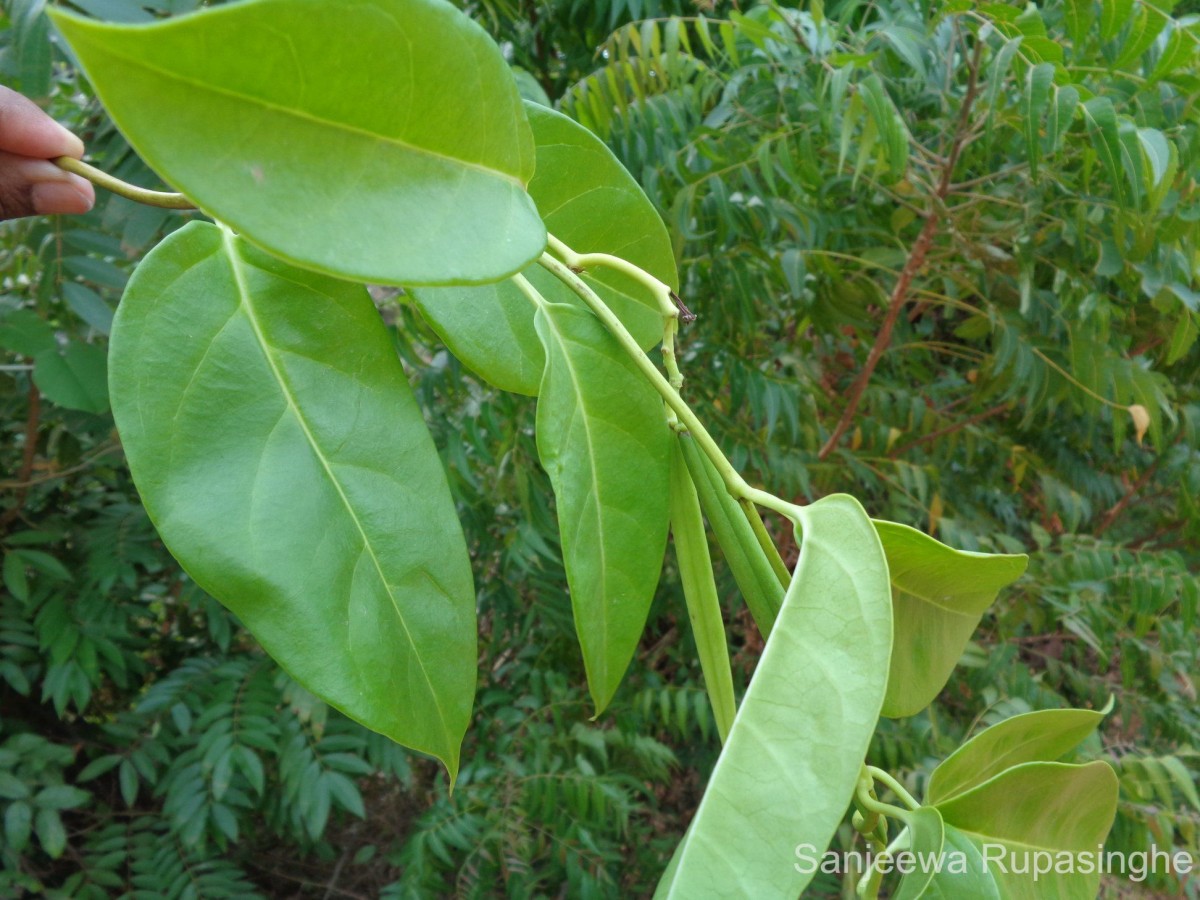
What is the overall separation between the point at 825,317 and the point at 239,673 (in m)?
0.80

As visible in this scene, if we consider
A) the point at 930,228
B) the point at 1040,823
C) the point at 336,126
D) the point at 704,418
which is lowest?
the point at 704,418

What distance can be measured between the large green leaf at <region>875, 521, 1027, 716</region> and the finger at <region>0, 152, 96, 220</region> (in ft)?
0.78

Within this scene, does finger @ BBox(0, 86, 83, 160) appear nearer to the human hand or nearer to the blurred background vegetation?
the human hand

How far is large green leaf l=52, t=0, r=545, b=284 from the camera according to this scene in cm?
12

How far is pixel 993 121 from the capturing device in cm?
82

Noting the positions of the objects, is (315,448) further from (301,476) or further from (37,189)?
(37,189)

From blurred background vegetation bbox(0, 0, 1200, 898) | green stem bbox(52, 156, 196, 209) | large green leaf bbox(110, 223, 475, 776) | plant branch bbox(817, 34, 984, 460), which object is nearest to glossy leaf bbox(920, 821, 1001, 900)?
large green leaf bbox(110, 223, 475, 776)

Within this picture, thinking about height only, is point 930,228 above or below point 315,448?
below

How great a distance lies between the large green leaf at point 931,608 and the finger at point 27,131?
24 cm

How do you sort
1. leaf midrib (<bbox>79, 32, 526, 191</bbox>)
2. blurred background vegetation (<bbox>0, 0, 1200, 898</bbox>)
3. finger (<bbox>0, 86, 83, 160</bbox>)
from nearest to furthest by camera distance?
leaf midrib (<bbox>79, 32, 526, 191</bbox>) → finger (<bbox>0, 86, 83, 160</bbox>) → blurred background vegetation (<bbox>0, 0, 1200, 898</bbox>)

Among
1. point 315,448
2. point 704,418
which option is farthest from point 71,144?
point 704,418

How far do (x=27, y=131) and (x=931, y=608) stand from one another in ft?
0.87

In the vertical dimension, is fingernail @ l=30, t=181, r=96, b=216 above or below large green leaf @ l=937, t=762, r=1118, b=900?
above

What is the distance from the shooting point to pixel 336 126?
0.45 ft
